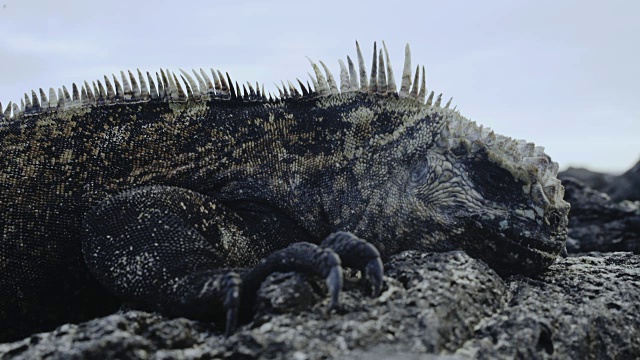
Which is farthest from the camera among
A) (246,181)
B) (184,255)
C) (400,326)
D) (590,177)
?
(590,177)

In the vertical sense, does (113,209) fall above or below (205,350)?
above

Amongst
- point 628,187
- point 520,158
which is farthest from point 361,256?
point 628,187

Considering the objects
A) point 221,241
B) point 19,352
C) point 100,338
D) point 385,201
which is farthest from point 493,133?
point 19,352

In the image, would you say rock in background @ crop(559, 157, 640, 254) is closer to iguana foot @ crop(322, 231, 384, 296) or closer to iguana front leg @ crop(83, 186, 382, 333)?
iguana front leg @ crop(83, 186, 382, 333)

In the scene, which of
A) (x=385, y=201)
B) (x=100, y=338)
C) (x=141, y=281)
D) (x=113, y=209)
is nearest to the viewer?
(x=100, y=338)

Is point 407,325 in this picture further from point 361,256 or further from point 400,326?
point 361,256

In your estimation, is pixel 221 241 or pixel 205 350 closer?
pixel 205 350

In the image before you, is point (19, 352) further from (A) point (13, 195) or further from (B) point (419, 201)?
(B) point (419, 201)
